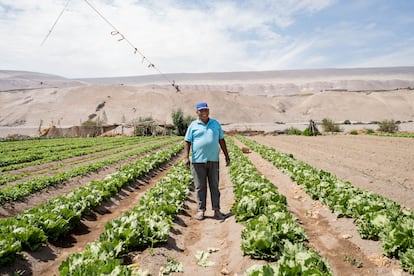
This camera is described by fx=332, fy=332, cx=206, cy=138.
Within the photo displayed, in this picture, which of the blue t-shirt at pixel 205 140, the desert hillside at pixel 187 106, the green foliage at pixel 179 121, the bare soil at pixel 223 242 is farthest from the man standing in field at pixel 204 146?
the desert hillside at pixel 187 106

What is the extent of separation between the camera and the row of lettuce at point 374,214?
190 inches

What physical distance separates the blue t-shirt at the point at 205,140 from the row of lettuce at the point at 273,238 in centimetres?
125

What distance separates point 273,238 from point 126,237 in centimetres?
237

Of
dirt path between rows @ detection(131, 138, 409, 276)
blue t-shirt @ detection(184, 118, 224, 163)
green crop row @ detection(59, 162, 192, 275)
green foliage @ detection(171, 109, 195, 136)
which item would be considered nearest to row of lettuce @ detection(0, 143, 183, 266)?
green crop row @ detection(59, 162, 192, 275)

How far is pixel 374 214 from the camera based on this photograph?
587 centimetres

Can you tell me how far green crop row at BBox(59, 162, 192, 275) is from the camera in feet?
13.5

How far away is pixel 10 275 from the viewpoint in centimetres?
501

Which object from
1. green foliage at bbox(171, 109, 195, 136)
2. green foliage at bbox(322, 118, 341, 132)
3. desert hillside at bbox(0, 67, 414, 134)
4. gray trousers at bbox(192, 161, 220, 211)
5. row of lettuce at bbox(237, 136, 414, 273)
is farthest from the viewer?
desert hillside at bbox(0, 67, 414, 134)

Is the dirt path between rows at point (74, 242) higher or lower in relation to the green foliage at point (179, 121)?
lower

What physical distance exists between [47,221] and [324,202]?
21.1ft

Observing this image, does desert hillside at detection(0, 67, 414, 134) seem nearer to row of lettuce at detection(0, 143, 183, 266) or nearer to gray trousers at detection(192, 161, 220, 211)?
row of lettuce at detection(0, 143, 183, 266)

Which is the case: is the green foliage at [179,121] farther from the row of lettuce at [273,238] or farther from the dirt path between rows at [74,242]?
the row of lettuce at [273,238]

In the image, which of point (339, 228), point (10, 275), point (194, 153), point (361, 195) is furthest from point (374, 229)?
point (10, 275)

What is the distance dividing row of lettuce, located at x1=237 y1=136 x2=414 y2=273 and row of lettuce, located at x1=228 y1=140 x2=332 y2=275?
1190 millimetres
